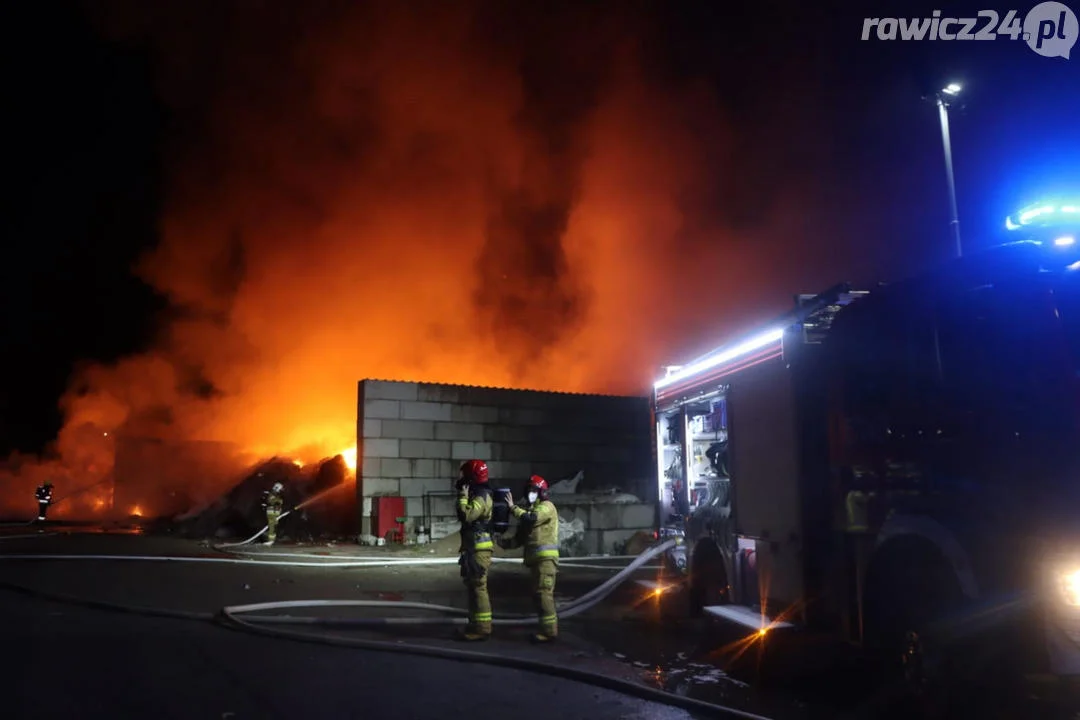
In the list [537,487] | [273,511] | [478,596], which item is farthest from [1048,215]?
[273,511]

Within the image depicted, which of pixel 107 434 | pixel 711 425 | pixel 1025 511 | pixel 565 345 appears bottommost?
pixel 1025 511

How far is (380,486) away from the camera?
51.2 ft

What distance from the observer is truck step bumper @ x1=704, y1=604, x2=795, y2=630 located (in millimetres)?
5997

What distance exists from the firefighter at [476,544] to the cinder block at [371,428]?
908 cm

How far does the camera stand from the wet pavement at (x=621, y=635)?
4.71m

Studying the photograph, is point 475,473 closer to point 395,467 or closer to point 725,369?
point 725,369

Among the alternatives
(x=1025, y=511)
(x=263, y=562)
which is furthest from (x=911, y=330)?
(x=263, y=562)

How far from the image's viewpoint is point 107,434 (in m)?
29.3

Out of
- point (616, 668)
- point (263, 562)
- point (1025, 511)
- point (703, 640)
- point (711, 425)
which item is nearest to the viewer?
point (1025, 511)

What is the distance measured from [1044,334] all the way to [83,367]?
40.1 meters

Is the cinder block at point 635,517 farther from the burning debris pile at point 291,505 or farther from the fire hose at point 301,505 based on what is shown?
the fire hose at point 301,505

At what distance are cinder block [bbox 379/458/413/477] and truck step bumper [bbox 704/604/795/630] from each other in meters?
9.61

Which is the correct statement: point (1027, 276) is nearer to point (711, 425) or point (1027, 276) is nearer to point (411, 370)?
point (711, 425)

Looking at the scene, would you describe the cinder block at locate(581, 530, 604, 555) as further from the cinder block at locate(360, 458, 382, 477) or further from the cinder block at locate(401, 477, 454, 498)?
the cinder block at locate(360, 458, 382, 477)
